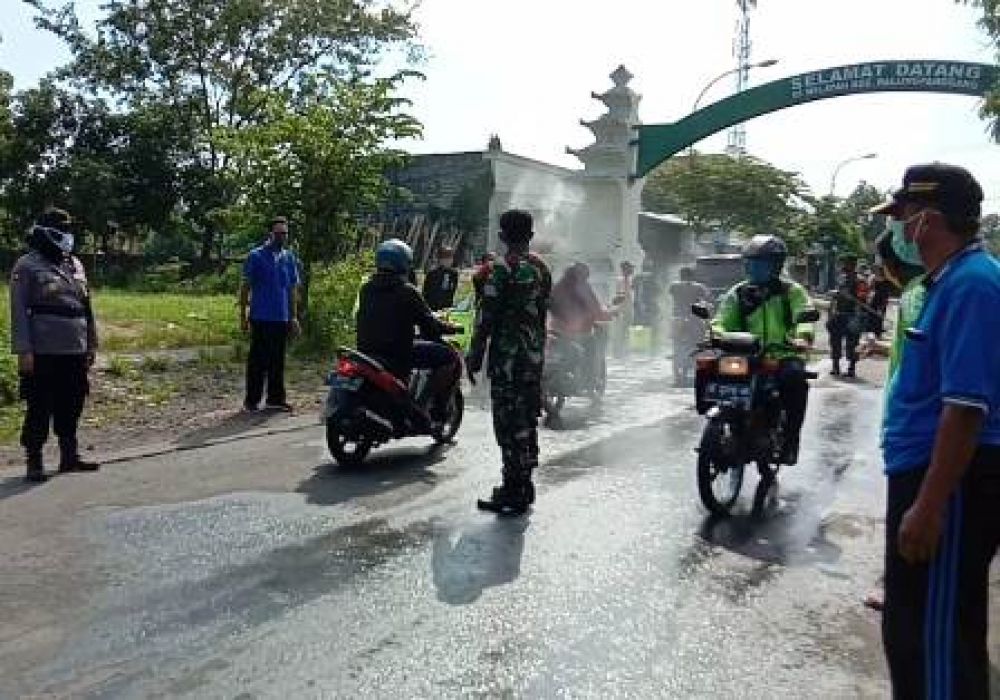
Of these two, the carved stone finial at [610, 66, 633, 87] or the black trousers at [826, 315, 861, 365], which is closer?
the black trousers at [826, 315, 861, 365]

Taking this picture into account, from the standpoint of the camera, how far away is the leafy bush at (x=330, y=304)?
1463 cm

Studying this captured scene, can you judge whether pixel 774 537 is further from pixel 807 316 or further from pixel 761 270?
pixel 761 270

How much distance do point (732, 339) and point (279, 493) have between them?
332 cm

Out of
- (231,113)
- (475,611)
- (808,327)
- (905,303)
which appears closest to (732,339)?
(808,327)

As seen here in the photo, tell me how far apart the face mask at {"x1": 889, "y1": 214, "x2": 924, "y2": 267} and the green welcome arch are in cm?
1805

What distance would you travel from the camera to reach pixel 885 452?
3.04m

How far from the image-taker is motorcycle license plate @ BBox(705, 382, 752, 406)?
265 inches

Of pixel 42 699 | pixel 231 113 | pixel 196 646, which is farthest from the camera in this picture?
pixel 231 113

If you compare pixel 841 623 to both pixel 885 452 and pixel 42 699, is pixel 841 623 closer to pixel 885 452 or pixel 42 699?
pixel 885 452

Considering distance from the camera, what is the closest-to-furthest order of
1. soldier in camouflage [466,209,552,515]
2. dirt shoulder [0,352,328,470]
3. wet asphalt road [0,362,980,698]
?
1. wet asphalt road [0,362,980,698]
2. soldier in camouflage [466,209,552,515]
3. dirt shoulder [0,352,328,470]

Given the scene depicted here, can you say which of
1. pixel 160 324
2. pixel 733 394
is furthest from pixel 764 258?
pixel 160 324

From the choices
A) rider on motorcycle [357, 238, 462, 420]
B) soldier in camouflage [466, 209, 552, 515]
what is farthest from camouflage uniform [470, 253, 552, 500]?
rider on motorcycle [357, 238, 462, 420]

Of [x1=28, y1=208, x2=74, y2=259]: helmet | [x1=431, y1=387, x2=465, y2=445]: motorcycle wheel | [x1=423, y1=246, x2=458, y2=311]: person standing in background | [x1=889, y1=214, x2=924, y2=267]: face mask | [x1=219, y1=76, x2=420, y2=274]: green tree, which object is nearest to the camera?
[x1=889, y1=214, x2=924, y2=267]: face mask

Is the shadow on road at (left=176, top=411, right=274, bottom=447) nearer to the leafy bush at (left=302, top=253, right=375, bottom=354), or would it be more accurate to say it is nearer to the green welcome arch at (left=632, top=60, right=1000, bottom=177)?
the leafy bush at (left=302, top=253, right=375, bottom=354)
